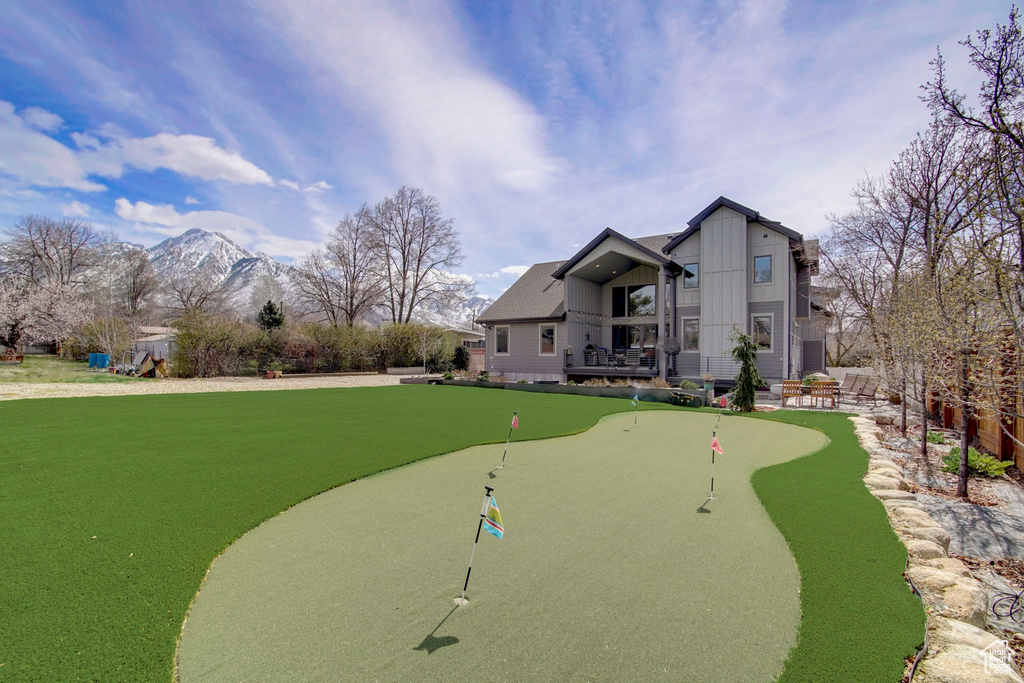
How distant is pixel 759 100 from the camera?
9500mm

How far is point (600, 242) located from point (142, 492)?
17968 mm

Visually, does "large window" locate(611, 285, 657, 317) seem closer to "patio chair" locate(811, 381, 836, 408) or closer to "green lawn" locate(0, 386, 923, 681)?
"patio chair" locate(811, 381, 836, 408)

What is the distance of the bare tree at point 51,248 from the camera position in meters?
37.3

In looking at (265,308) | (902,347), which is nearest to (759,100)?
(902,347)

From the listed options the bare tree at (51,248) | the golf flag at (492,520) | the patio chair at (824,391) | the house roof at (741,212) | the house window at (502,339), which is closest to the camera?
the golf flag at (492,520)

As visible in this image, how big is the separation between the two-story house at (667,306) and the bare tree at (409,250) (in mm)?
16157

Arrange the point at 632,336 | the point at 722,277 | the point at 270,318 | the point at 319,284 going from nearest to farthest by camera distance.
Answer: the point at 722,277 → the point at 632,336 → the point at 270,318 → the point at 319,284

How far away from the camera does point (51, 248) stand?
3897 cm

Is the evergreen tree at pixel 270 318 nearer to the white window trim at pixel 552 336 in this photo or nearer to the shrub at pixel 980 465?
the white window trim at pixel 552 336

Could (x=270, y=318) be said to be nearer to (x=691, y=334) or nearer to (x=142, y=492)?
(x=691, y=334)

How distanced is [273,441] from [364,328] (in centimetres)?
2365

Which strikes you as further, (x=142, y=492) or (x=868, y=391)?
(x=868, y=391)

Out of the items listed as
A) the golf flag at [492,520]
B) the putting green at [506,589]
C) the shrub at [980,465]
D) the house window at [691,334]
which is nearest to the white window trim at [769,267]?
the house window at [691,334]

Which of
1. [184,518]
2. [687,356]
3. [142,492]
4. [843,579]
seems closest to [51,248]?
[142,492]
